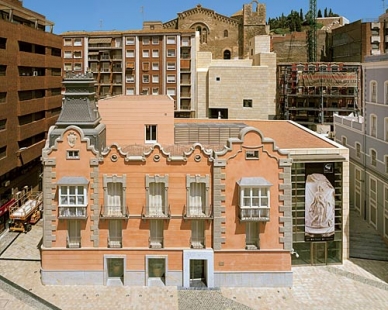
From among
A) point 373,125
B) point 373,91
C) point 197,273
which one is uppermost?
point 373,91

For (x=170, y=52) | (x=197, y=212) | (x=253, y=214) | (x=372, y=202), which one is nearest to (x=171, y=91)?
(x=170, y=52)

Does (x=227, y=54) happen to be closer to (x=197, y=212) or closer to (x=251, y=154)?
(x=251, y=154)

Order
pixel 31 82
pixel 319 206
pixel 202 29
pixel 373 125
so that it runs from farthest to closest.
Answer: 1. pixel 202 29
2. pixel 31 82
3. pixel 373 125
4. pixel 319 206

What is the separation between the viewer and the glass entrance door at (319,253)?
33250 millimetres

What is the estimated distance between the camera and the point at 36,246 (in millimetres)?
38219

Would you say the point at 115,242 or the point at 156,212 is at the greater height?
the point at 156,212

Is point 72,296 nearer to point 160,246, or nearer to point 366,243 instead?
point 160,246

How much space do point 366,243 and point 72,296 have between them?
24.7 metres

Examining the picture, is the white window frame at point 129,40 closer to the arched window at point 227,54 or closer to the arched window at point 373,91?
the arched window at point 227,54

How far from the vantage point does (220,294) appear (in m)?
29.8

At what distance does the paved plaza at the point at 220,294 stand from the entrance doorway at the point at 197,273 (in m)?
1.01

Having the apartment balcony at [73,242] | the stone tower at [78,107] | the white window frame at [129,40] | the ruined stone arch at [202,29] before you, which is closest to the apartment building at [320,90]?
the ruined stone arch at [202,29]

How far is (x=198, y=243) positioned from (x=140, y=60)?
56537 mm

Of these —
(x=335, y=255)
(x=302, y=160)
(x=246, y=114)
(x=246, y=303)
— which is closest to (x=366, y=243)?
(x=335, y=255)
